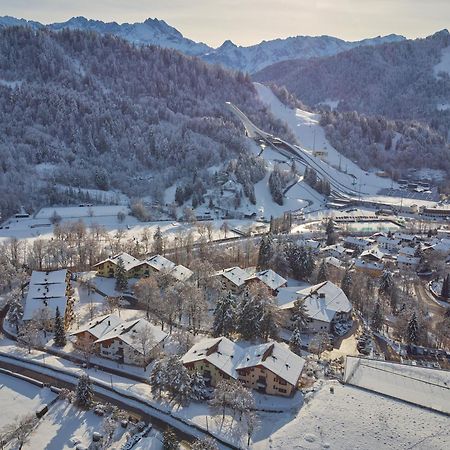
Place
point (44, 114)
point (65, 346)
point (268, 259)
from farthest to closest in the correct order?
point (44, 114) → point (268, 259) → point (65, 346)

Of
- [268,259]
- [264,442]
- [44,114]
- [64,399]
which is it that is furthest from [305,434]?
[44,114]

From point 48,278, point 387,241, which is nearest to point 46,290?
point 48,278

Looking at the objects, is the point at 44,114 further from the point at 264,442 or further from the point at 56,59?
the point at 264,442

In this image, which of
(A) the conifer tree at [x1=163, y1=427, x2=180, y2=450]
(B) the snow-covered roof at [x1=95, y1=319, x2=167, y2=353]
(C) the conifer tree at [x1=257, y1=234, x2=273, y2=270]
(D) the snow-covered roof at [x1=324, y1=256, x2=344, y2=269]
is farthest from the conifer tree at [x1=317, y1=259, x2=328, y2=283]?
(A) the conifer tree at [x1=163, y1=427, x2=180, y2=450]

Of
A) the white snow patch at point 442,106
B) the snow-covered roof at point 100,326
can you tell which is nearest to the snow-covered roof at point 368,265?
the snow-covered roof at point 100,326

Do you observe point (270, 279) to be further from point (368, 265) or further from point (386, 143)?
point (386, 143)

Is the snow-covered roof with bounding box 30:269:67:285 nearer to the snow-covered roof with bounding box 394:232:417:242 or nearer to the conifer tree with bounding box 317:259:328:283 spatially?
the conifer tree with bounding box 317:259:328:283

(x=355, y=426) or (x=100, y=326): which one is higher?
(x=100, y=326)

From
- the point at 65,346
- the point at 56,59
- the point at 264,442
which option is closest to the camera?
the point at 264,442
